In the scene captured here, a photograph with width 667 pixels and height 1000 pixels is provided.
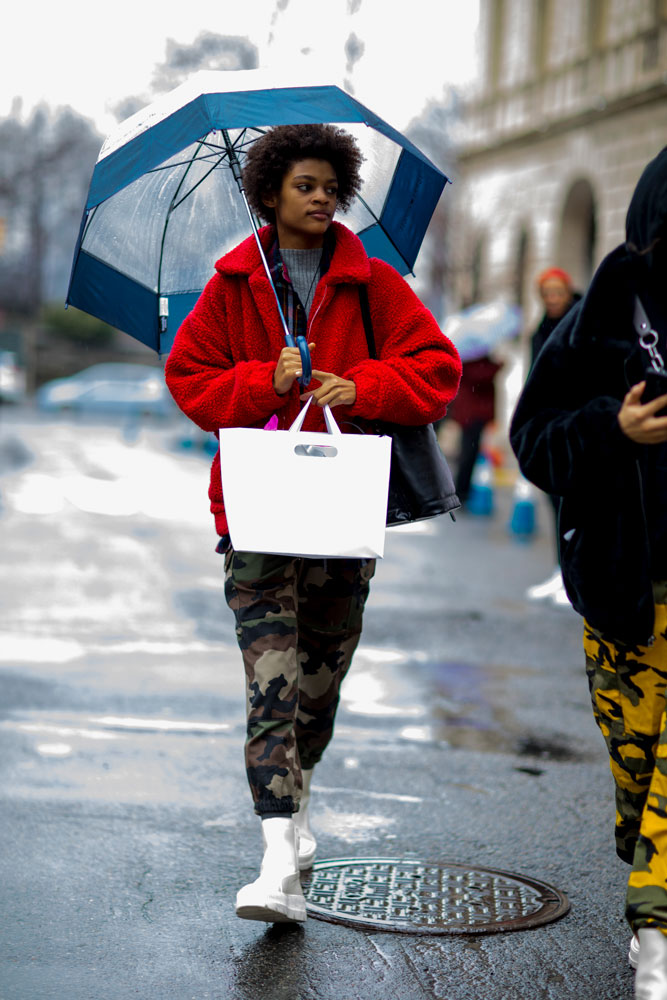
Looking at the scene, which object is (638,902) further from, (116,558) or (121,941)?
(116,558)

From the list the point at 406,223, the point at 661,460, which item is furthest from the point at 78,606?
the point at 661,460

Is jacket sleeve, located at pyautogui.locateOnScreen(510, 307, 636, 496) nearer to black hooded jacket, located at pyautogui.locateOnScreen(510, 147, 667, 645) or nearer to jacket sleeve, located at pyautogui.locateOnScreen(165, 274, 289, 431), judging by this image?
black hooded jacket, located at pyautogui.locateOnScreen(510, 147, 667, 645)

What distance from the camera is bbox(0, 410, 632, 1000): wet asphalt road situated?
3523 millimetres

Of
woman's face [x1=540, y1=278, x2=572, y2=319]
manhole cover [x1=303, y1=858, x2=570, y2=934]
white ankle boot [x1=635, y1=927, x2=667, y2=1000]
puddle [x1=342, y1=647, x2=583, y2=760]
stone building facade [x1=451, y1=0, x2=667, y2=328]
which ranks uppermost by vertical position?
stone building facade [x1=451, y1=0, x2=667, y2=328]

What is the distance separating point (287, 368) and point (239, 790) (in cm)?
196

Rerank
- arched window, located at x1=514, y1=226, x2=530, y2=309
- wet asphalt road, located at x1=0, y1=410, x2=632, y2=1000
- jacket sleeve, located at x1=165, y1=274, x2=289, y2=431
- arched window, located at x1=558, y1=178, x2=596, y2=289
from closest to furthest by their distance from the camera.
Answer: wet asphalt road, located at x1=0, y1=410, x2=632, y2=1000 → jacket sleeve, located at x1=165, y1=274, x2=289, y2=431 → arched window, located at x1=558, y1=178, x2=596, y2=289 → arched window, located at x1=514, y1=226, x2=530, y2=309

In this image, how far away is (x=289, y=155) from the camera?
3953mm

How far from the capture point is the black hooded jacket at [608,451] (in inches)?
122

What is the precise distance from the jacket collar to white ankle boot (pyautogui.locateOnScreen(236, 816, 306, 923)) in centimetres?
139

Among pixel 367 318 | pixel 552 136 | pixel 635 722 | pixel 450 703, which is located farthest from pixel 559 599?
pixel 552 136

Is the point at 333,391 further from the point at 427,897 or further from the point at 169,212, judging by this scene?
the point at 427,897

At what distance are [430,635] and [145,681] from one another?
2.19m

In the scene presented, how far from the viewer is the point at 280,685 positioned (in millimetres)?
3799

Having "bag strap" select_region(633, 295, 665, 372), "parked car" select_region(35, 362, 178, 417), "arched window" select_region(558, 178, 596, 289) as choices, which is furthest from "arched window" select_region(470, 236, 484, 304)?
"bag strap" select_region(633, 295, 665, 372)
